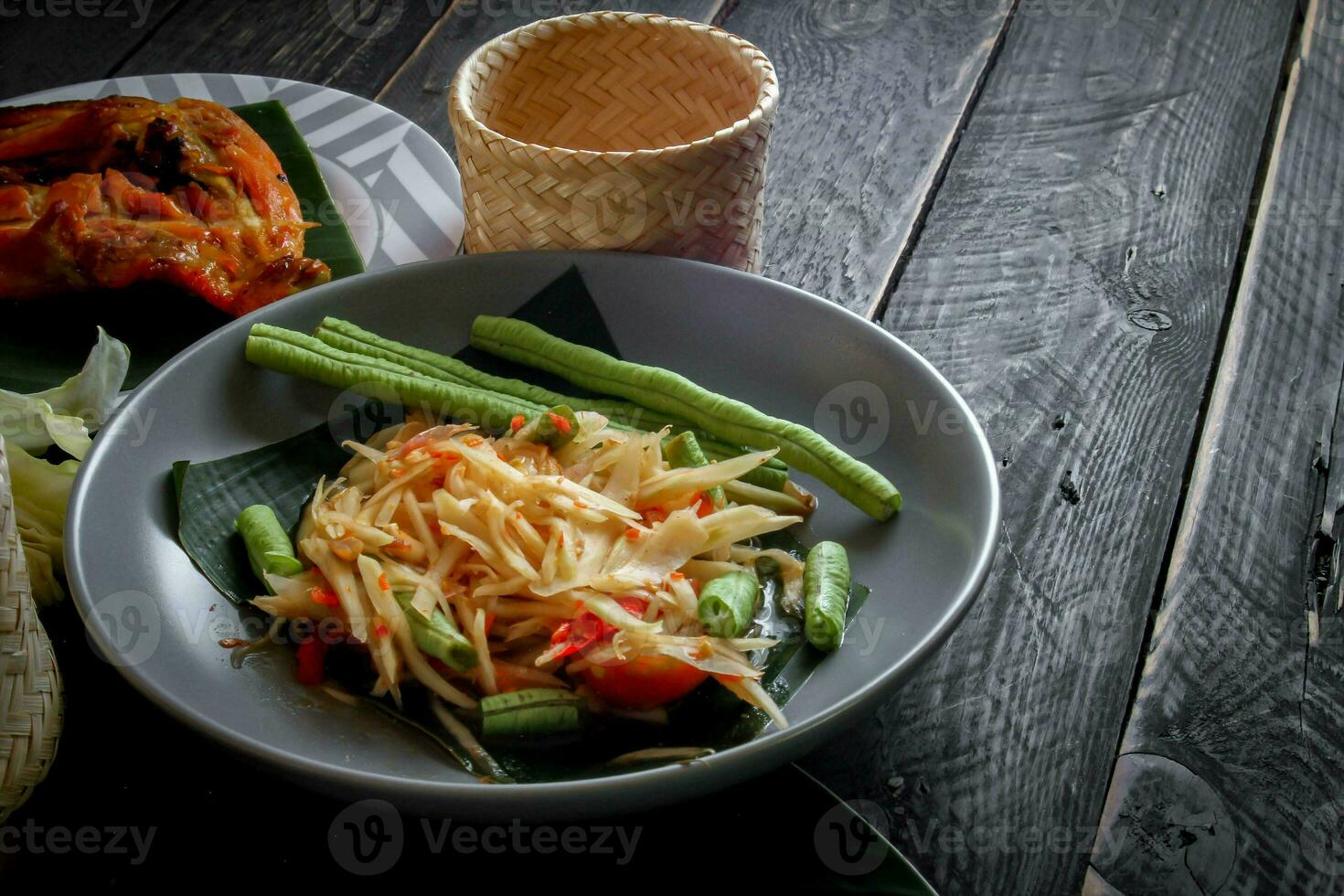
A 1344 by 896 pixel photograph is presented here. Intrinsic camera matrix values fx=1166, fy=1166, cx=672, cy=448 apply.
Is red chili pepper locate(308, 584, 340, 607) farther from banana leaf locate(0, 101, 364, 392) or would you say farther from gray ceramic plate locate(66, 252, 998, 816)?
banana leaf locate(0, 101, 364, 392)

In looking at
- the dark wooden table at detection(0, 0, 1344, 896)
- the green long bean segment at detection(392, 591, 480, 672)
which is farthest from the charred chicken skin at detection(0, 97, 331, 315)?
the green long bean segment at detection(392, 591, 480, 672)

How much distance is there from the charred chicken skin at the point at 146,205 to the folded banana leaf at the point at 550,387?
461mm

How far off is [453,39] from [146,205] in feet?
3.82

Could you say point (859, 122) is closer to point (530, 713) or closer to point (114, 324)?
point (114, 324)

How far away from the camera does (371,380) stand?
70.4 inches

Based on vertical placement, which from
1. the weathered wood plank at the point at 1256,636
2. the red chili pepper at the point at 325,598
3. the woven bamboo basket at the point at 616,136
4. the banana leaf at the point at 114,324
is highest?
the woven bamboo basket at the point at 616,136

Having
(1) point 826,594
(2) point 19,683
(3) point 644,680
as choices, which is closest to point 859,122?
(1) point 826,594

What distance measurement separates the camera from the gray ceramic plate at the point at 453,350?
4.08 feet

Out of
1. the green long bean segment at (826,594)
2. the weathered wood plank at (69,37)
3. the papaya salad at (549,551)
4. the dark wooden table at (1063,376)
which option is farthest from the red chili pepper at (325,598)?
the weathered wood plank at (69,37)

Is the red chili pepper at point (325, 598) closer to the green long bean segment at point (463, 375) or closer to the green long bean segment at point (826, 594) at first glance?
the green long bean segment at point (463, 375)

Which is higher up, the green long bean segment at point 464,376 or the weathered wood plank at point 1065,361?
the green long bean segment at point 464,376

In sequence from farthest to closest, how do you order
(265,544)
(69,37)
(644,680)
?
(69,37)
(265,544)
(644,680)

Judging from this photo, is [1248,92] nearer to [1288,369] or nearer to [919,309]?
[1288,369]

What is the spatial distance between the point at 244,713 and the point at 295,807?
14cm
